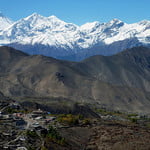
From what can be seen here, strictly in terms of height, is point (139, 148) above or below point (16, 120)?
below

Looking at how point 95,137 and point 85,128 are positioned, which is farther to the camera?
point 85,128

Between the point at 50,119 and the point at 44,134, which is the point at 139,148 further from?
the point at 50,119

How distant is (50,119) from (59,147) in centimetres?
2840

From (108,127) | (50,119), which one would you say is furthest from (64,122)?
(108,127)

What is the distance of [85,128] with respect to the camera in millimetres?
100438

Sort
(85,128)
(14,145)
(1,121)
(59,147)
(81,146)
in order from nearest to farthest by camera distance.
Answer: (14,145) < (59,147) < (81,146) < (1,121) < (85,128)

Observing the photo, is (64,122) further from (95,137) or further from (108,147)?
(108,147)

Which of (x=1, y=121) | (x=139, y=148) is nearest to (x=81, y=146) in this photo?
(x=139, y=148)

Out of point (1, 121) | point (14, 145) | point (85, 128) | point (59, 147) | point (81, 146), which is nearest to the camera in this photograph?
point (14, 145)

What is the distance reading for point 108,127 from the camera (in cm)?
10500

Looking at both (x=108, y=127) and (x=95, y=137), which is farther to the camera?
(x=108, y=127)

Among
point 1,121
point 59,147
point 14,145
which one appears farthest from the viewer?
point 1,121

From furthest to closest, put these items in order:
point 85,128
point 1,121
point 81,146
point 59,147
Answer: point 85,128
point 1,121
point 81,146
point 59,147

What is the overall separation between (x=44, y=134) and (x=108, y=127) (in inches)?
1134
